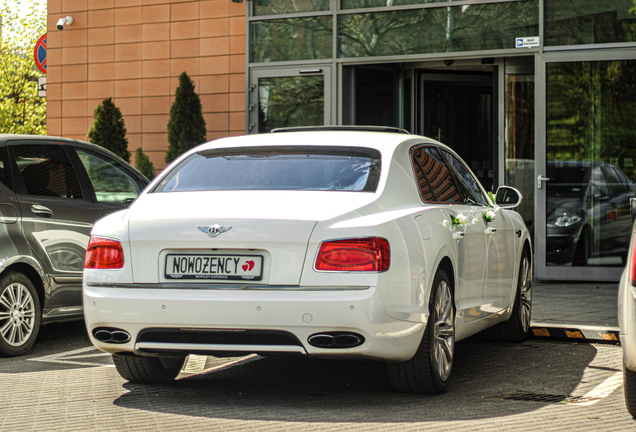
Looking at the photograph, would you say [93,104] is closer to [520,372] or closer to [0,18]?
[520,372]

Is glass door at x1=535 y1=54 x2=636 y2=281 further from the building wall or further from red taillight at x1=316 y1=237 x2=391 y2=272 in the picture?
red taillight at x1=316 y1=237 x2=391 y2=272

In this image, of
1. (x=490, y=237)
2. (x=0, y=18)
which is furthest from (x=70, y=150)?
(x=0, y=18)

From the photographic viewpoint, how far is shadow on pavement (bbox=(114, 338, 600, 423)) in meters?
4.86

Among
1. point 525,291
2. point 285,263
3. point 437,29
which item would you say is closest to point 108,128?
point 437,29

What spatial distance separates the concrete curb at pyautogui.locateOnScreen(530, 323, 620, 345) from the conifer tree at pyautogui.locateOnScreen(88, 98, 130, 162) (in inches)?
410

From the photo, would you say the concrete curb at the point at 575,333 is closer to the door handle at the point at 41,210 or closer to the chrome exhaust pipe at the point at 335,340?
the chrome exhaust pipe at the point at 335,340

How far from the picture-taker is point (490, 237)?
21.2 feet

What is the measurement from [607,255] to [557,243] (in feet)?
2.03

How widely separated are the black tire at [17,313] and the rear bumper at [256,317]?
213 cm

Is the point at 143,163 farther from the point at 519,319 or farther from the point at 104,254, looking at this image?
the point at 104,254

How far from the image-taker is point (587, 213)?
37.4ft

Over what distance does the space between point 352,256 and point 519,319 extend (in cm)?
306

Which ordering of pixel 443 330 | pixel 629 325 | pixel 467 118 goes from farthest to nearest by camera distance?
1. pixel 467 118
2. pixel 443 330
3. pixel 629 325

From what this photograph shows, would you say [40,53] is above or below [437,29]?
above
